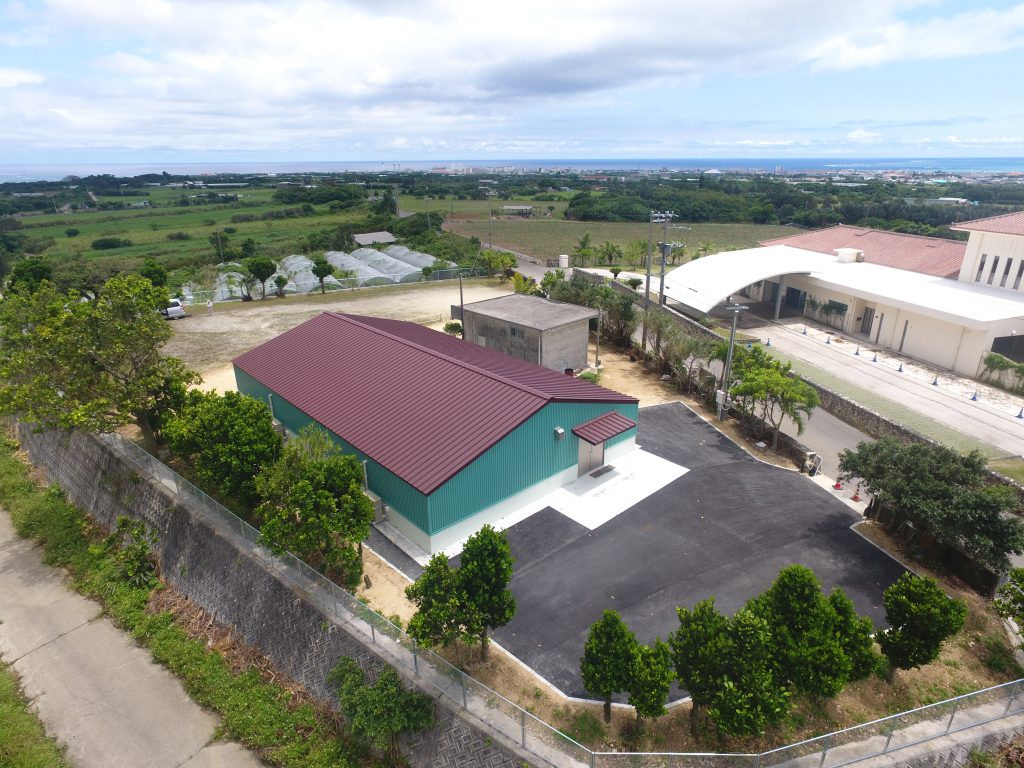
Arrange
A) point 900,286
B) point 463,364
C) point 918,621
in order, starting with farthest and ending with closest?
point 900,286, point 463,364, point 918,621

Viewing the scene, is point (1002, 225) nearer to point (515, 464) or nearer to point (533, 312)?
point (533, 312)

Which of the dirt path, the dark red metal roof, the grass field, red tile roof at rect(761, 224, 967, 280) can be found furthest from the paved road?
the grass field

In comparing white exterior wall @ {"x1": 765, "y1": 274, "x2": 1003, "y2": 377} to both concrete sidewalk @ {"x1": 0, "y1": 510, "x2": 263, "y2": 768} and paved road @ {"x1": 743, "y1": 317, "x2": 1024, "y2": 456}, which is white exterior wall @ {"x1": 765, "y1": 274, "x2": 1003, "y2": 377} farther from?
concrete sidewalk @ {"x1": 0, "y1": 510, "x2": 263, "y2": 768}

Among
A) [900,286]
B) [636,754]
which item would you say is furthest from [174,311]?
[900,286]

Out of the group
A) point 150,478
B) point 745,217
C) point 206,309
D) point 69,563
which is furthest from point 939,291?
point 745,217

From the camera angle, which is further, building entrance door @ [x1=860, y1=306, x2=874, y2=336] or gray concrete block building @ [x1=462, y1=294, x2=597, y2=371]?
building entrance door @ [x1=860, y1=306, x2=874, y2=336]

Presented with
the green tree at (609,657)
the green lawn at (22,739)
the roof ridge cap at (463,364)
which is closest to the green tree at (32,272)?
the roof ridge cap at (463,364)
